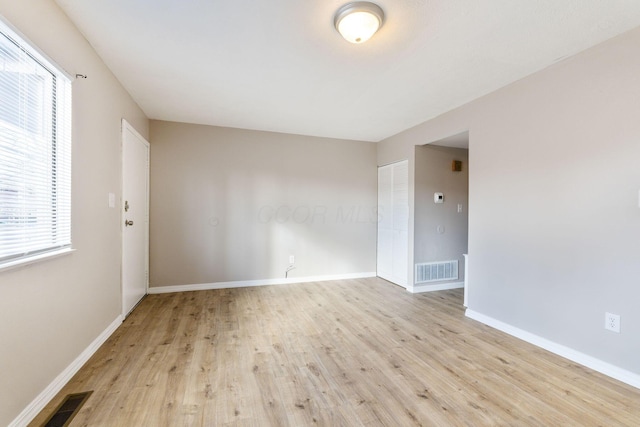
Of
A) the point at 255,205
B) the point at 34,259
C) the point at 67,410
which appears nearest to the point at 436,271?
the point at 255,205

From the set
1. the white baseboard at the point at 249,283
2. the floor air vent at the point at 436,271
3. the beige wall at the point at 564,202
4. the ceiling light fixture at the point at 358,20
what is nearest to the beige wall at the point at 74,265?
the white baseboard at the point at 249,283

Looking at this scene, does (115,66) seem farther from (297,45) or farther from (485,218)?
(485,218)

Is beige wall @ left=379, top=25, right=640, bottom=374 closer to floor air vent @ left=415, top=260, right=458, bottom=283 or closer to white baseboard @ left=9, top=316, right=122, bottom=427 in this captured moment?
floor air vent @ left=415, top=260, right=458, bottom=283

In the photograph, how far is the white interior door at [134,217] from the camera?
9.27ft

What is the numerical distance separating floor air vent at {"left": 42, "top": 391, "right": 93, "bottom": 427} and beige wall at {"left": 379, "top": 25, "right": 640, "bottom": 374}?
335 cm

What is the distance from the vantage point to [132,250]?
3080 millimetres

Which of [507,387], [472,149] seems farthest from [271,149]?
[507,387]

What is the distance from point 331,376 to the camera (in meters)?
1.91

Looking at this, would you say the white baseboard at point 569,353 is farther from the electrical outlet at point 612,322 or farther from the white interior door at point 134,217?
the white interior door at point 134,217

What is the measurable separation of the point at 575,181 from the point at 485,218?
83 cm

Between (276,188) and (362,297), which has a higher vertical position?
(276,188)

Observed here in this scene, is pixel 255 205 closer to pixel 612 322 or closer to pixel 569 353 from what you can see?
pixel 569 353

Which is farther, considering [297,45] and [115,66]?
[115,66]

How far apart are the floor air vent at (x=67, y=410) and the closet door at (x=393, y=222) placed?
142 inches
